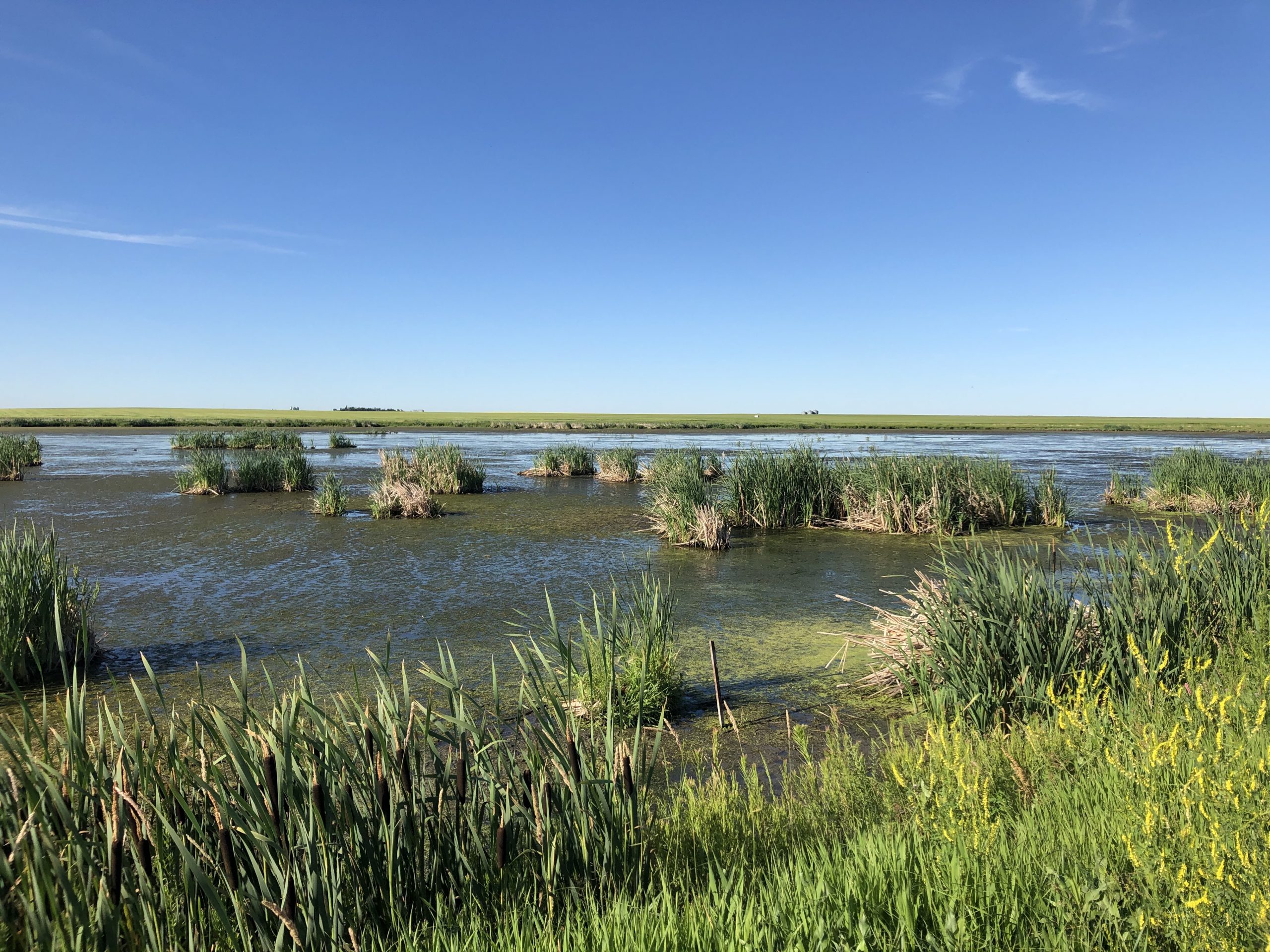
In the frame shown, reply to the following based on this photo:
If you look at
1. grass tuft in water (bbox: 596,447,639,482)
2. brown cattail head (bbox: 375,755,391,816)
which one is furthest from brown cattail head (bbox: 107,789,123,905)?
grass tuft in water (bbox: 596,447,639,482)

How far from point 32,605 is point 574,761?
629cm

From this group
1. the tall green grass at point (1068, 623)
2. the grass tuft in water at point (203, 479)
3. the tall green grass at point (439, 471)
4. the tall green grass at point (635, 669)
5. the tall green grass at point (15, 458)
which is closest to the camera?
the tall green grass at point (1068, 623)

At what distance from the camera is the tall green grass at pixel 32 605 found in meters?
6.46

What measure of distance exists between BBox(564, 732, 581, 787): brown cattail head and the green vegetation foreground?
16mm

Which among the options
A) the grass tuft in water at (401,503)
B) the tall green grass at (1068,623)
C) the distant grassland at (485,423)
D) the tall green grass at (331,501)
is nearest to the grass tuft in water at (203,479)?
the tall green grass at (331,501)

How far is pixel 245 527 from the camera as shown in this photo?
52.7 ft

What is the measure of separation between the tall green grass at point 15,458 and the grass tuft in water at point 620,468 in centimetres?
1816

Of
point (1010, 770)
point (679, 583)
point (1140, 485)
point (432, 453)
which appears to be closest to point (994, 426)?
point (1140, 485)

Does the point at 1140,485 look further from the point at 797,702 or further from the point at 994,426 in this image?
the point at 994,426

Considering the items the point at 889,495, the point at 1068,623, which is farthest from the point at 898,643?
the point at 889,495

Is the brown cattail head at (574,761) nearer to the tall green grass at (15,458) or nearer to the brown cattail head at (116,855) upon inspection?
the brown cattail head at (116,855)

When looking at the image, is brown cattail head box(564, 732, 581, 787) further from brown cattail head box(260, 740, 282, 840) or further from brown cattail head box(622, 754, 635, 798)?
brown cattail head box(260, 740, 282, 840)

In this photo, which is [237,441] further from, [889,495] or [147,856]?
[147,856]

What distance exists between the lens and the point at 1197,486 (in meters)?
16.5
